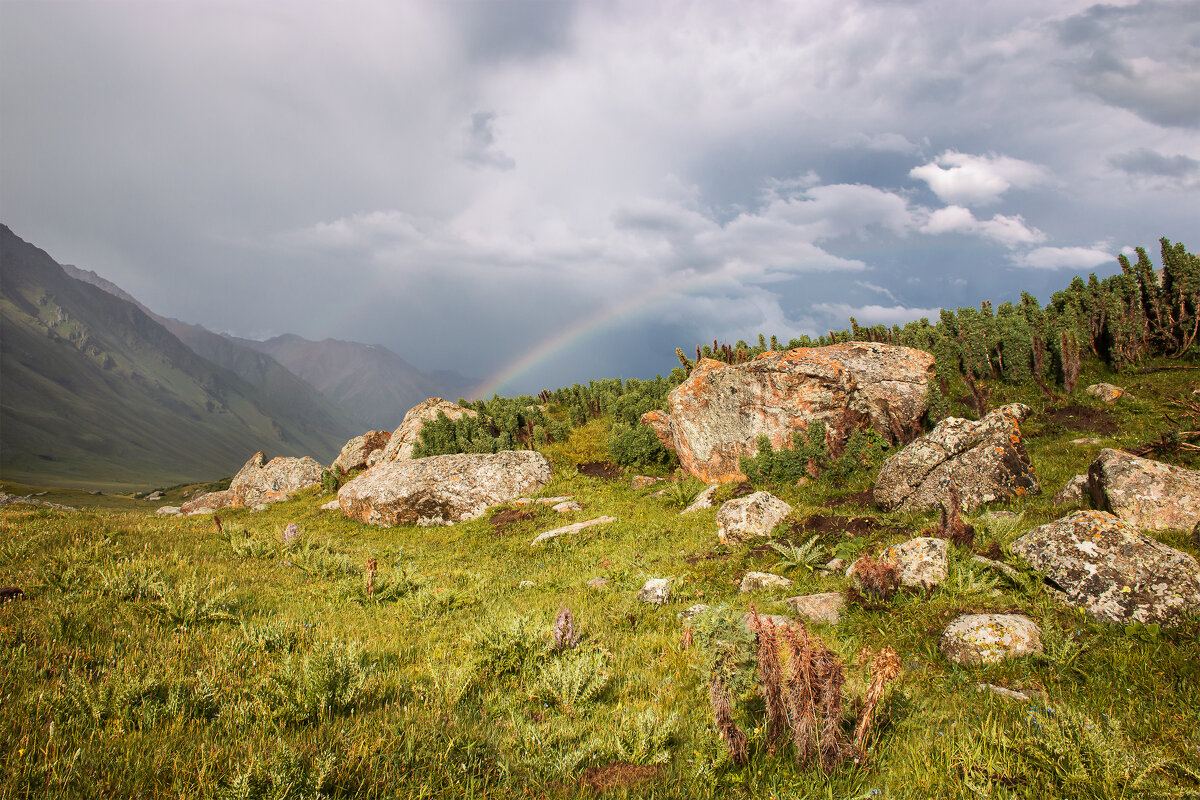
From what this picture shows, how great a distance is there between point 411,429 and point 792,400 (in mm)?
20472

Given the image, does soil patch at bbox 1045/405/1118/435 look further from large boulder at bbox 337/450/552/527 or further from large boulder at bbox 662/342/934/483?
large boulder at bbox 337/450/552/527

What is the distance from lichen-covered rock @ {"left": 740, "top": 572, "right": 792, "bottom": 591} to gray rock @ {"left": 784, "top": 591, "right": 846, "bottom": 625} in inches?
27.6

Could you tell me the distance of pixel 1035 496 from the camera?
1099 cm

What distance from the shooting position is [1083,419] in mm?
15664

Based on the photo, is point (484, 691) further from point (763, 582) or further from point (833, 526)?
point (833, 526)

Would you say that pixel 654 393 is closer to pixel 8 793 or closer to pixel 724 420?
pixel 724 420

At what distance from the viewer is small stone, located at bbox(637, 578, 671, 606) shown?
9.24m

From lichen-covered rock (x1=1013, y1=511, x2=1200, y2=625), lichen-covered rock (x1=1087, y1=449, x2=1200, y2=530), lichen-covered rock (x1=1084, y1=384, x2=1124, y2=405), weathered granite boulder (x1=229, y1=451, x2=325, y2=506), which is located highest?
lichen-covered rock (x1=1084, y1=384, x2=1124, y2=405)

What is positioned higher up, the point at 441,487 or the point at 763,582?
the point at 763,582

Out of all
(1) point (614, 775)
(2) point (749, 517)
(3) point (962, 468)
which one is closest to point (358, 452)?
(2) point (749, 517)

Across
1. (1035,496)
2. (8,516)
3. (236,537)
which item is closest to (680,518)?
(1035,496)

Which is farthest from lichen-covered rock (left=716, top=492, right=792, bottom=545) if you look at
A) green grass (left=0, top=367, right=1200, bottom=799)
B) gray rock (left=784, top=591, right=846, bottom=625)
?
gray rock (left=784, top=591, right=846, bottom=625)

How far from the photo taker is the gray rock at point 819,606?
7.97 meters

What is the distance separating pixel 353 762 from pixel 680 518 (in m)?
12.5
